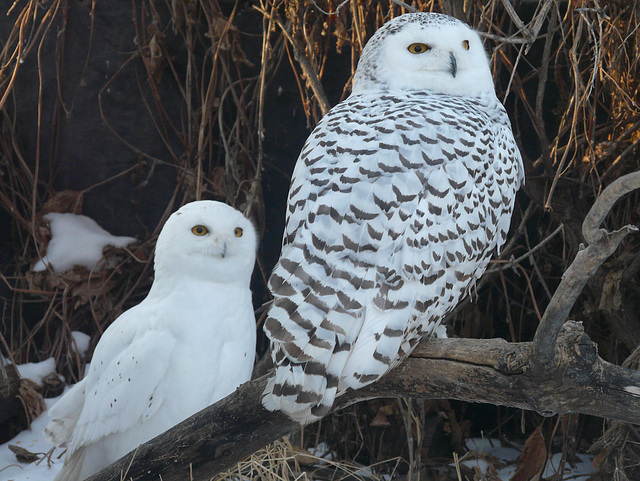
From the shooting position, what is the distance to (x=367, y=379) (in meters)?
1.40

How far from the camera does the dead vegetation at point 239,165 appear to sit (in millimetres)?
2744

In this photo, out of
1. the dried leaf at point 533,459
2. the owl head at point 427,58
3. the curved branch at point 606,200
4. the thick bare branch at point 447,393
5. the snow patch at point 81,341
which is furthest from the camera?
the snow patch at point 81,341

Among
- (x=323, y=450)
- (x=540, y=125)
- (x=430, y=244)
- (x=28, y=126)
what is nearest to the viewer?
(x=430, y=244)

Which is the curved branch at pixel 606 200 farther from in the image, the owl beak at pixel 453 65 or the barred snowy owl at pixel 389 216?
the owl beak at pixel 453 65

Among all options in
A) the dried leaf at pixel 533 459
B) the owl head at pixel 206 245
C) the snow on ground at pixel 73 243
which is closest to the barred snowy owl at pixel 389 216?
the owl head at pixel 206 245

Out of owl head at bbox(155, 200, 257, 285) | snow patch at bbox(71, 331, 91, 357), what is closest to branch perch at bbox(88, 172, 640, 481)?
owl head at bbox(155, 200, 257, 285)

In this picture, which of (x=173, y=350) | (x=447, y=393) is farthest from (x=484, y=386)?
(x=173, y=350)

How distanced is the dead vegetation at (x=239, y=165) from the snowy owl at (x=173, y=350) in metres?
0.84

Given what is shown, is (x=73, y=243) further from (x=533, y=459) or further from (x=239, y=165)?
(x=533, y=459)

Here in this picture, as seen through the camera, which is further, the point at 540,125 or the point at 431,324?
the point at 540,125

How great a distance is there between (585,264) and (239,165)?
7.25 ft

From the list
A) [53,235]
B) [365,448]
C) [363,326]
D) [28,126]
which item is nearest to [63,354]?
[53,235]

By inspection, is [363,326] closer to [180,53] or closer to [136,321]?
[136,321]

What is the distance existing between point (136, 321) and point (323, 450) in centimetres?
136
